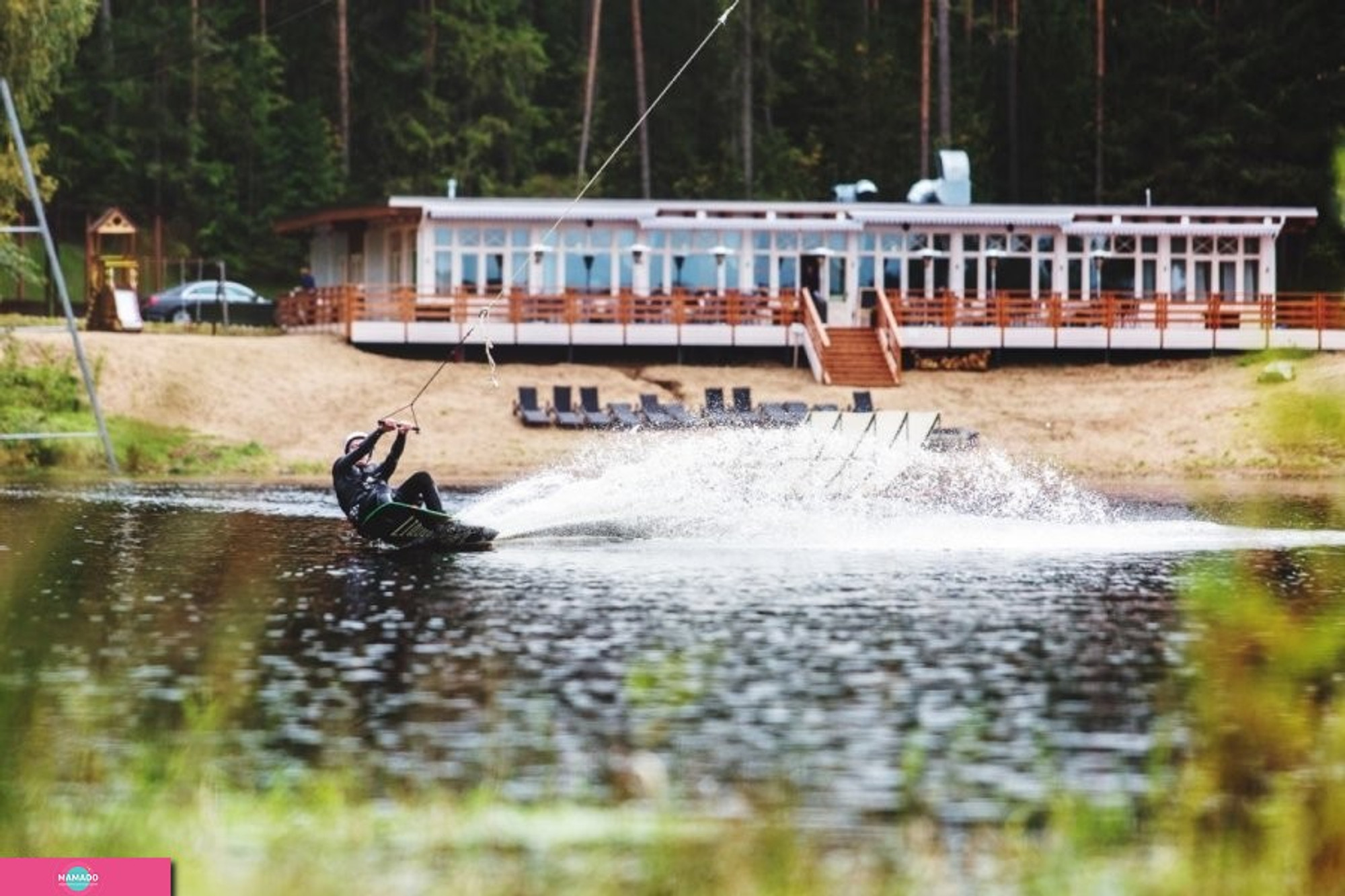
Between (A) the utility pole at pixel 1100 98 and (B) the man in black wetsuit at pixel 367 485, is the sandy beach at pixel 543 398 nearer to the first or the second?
(B) the man in black wetsuit at pixel 367 485

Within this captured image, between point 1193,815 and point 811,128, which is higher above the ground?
point 811,128

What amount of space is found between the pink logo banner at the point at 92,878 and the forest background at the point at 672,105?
5857cm

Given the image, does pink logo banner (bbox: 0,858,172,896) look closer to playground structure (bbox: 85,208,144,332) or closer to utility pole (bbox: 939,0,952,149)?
playground structure (bbox: 85,208,144,332)

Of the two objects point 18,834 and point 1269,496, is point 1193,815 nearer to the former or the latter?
point 18,834

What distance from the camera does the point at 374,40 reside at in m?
84.7

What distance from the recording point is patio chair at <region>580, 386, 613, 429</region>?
50094 millimetres

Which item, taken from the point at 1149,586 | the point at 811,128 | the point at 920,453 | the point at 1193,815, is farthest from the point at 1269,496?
the point at 811,128

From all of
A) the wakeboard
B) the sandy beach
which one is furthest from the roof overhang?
the wakeboard

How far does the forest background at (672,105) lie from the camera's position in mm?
69562

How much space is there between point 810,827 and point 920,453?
77.9 feet

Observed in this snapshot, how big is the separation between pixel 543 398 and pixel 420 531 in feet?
82.8

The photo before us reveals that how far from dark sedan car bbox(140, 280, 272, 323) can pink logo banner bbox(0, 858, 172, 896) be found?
55.6m

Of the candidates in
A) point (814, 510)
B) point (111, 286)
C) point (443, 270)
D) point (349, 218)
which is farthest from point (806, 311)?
point (814, 510)

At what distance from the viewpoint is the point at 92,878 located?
9.06 meters
